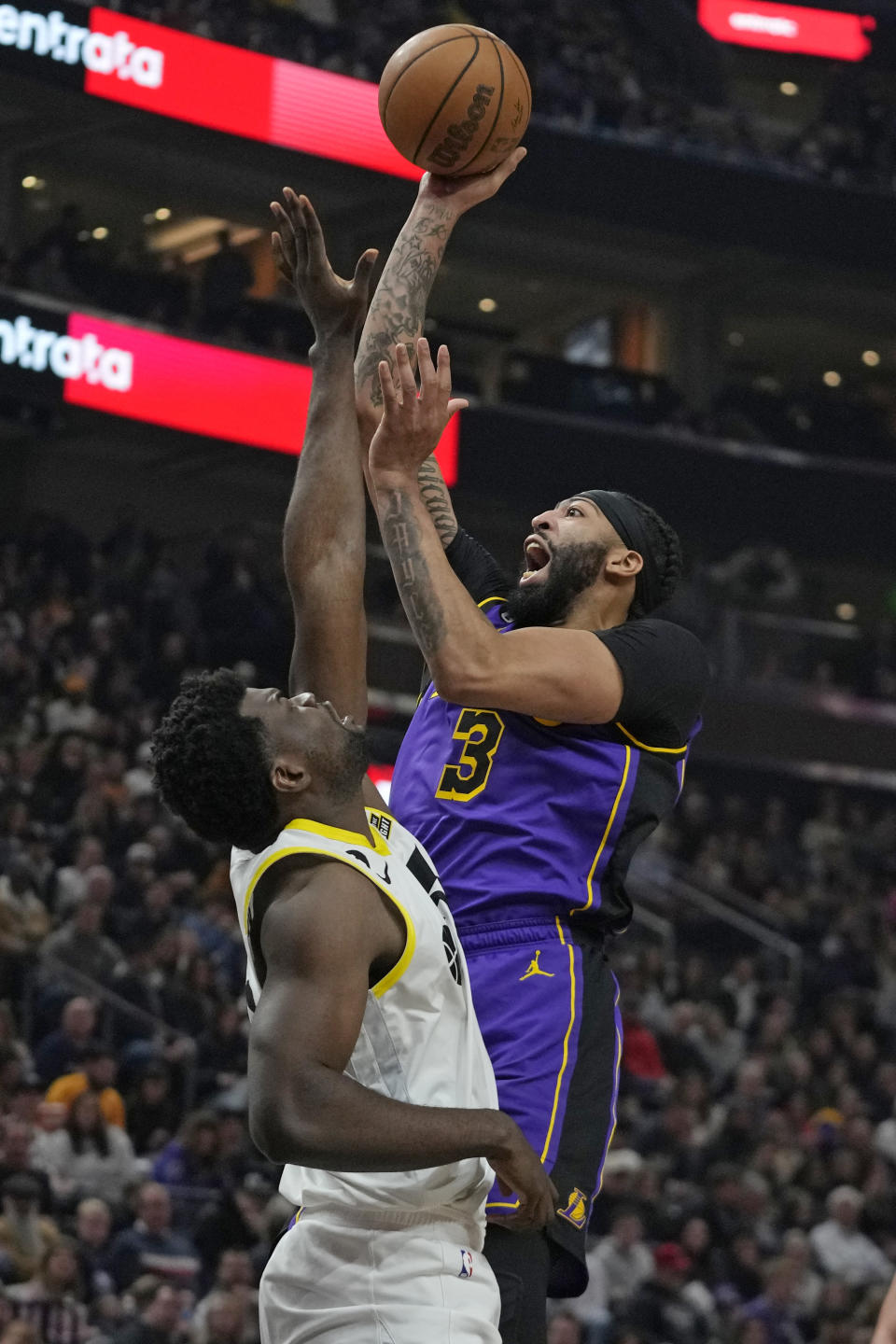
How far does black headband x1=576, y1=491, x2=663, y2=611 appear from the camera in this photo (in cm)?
409

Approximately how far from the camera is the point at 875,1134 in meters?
13.8

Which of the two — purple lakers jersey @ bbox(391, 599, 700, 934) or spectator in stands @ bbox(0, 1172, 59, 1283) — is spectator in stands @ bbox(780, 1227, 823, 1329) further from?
purple lakers jersey @ bbox(391, 599, 700, 934)

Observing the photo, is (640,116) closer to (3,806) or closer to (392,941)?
(3,806)

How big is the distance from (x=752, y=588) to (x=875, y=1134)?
10.4 m

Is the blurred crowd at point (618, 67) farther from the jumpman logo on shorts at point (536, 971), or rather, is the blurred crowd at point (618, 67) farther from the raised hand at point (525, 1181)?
the raised hand at point (525, 1181)

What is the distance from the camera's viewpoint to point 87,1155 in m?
9.57

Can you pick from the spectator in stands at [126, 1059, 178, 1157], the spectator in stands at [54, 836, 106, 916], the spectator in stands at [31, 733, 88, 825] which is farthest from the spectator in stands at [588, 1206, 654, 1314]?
the spectator in stands at [31, 733, 88, 825]

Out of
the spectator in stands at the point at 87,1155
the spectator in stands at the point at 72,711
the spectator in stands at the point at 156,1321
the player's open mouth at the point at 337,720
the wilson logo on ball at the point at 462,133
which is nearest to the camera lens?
the player's open mouth at the point at 337,720

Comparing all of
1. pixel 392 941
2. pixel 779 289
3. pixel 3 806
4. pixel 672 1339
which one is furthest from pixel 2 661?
pixel 779 289

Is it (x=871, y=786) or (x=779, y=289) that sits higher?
(x=779, y=289)

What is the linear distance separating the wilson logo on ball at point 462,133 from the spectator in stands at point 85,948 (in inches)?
300

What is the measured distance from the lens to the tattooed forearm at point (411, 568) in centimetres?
370

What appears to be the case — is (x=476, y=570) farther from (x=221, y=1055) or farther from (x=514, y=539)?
(x=514, y=539)

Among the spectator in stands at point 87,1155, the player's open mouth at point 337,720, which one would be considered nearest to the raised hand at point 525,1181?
the player's open mouth at point 337,720
